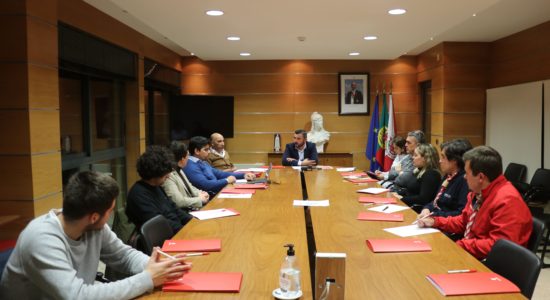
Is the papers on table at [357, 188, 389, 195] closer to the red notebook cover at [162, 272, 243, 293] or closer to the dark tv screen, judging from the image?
the red notebook cover at [162, 272, 243, 293]

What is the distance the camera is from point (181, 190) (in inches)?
171

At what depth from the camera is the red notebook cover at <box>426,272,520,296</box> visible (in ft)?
6.33

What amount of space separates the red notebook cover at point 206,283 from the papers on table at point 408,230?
1.21 meters

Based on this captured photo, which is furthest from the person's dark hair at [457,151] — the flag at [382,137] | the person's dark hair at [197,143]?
the flag at [382,137]

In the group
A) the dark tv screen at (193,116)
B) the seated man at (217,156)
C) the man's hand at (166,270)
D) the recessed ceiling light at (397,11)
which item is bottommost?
the man's hand at (166,270)

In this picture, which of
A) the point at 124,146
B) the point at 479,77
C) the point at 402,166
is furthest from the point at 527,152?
the point at 124,146

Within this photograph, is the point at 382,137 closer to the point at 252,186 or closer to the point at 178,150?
the point at 252,186

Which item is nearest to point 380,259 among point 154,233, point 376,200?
point 154,233

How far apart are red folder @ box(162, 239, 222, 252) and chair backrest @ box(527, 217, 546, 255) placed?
178cm

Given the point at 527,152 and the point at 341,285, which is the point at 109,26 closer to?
the point at 341,285

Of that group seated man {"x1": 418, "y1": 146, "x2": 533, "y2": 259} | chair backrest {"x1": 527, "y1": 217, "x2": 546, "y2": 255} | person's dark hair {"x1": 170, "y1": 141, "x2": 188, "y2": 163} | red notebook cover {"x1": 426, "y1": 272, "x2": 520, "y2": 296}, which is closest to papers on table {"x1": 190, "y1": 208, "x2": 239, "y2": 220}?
person's dark hair {"x1": 170, "y1": 141, "x2": 188, "y2": 163}

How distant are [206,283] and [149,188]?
1487 millimetres

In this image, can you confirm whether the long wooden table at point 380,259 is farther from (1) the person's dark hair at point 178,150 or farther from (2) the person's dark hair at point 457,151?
(1) the person's dark hair at point 178,150

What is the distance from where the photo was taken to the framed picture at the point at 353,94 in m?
9.44
